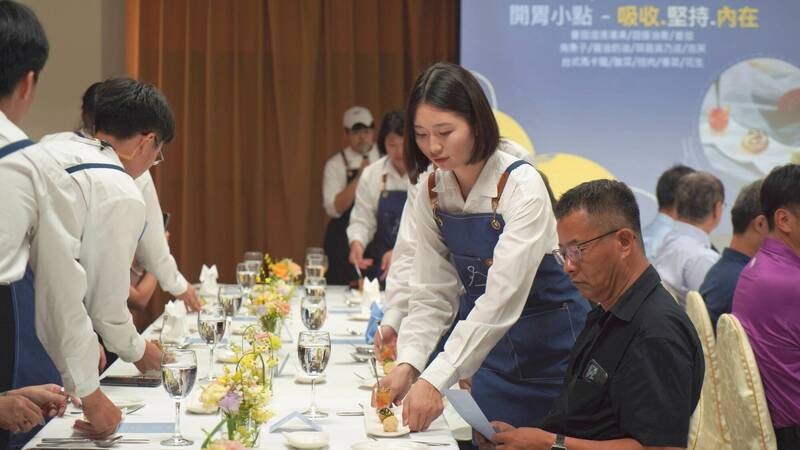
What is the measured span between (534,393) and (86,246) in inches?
49.8

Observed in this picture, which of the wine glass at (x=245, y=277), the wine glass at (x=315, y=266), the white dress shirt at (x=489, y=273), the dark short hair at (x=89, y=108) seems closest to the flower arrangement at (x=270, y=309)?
the white dress shirt at (x=489, y=273)

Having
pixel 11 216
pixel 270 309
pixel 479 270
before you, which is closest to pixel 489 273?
A: pixel 479 270

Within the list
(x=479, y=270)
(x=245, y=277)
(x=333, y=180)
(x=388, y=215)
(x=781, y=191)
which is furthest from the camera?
(x=333, y=180)

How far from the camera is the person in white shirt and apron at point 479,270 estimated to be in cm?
247

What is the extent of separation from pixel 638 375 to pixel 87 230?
1469 mm

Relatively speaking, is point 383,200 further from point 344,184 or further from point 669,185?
point 669,185

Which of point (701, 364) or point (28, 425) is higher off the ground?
point (701, 364)

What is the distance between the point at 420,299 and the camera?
2.80 meters

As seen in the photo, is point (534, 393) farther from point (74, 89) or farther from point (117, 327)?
point (74, 89)

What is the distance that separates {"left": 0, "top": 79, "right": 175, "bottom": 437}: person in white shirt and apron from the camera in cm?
207

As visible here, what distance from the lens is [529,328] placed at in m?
2.77

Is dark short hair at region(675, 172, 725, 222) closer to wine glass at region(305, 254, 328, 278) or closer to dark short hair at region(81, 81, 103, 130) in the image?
wine glass at region(305, 254, 328, 278)

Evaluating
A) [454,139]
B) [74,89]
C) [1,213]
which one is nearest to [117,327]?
[1,213]

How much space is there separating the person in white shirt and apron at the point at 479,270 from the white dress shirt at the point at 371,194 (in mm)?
2757
